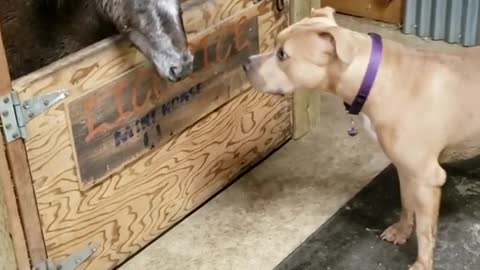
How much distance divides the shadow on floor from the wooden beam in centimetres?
66

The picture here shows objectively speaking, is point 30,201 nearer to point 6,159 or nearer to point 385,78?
point 6,159

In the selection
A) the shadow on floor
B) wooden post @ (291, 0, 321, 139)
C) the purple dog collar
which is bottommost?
the shadow on floor

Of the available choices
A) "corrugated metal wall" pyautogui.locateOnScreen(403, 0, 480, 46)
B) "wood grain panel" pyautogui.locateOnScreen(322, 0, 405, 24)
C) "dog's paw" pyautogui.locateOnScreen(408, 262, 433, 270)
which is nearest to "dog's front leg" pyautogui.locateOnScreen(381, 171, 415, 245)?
"dog's paw" pyautogui.locateOnScreen(408, 262, 433, 270)

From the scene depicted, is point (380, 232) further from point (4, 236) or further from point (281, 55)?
point (4, 236)

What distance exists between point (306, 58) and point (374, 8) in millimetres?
1696

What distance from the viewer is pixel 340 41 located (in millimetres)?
1998

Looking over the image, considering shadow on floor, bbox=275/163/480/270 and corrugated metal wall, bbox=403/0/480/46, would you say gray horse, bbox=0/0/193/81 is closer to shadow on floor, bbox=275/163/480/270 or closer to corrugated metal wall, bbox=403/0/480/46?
shadow on floor, bbox=275/163/480/270

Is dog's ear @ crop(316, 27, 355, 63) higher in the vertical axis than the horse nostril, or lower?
higher

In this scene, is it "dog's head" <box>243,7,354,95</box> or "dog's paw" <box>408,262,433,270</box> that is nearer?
"dog's head" <box>243,7,354,95</box>

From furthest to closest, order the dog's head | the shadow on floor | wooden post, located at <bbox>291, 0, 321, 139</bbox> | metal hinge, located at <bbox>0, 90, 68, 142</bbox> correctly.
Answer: wooden post, located at <bbox>291, 0, 321, 139</bbox>
the shadow on floor
the dog's head
metal hinge, located at <bbox>0, 90, 68, 142</bbox>

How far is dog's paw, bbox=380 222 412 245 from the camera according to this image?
240cm

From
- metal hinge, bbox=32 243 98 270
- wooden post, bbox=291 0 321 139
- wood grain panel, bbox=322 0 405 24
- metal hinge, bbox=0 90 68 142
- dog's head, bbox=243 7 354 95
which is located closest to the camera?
metal hinge, bbox=0 90 68 142

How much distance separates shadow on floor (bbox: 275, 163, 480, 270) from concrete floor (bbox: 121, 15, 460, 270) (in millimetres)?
47

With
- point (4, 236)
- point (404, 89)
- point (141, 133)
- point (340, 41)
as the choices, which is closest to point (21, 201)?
point (4, 236)
